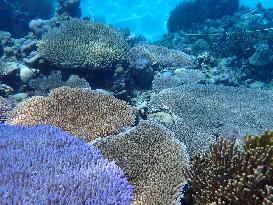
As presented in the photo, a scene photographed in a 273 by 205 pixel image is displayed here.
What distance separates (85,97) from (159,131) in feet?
5.55

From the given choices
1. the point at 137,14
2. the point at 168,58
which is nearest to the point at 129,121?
the point at 168,58

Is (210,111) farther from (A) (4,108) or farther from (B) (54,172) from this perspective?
(B) (54,172)

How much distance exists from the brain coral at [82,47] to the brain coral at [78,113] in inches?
112

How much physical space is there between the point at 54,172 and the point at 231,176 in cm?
193

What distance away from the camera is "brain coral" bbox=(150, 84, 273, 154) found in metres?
6.57

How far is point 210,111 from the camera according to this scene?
303 inches

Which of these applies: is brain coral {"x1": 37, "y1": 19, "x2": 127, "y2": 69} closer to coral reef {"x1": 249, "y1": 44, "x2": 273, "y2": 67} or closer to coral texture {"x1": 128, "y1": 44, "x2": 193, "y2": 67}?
coral texture {"x1": 128, "y1": 44, "x2": 193, "y2": 67}

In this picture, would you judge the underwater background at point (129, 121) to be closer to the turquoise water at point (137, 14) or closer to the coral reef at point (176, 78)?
the coral reef at point (176, 78)

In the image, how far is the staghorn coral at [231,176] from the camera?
3.29 m

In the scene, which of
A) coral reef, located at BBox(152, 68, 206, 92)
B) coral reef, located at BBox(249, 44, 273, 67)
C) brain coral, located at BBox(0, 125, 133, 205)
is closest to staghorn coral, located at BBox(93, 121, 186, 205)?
brain coral, located at BBox(0, 125, 133, 205)

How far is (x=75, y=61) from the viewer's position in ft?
28.5

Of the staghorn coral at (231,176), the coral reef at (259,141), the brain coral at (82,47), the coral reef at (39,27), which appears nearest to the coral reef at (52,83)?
the brain coral at (82,47)

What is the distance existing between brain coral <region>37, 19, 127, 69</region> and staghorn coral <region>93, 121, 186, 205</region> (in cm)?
427

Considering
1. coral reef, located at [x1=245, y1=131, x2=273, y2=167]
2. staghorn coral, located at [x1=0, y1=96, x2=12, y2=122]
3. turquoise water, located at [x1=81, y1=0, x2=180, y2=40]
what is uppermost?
turquoise water, located at [x1=81, y1=0, x2=180, y2=40]
